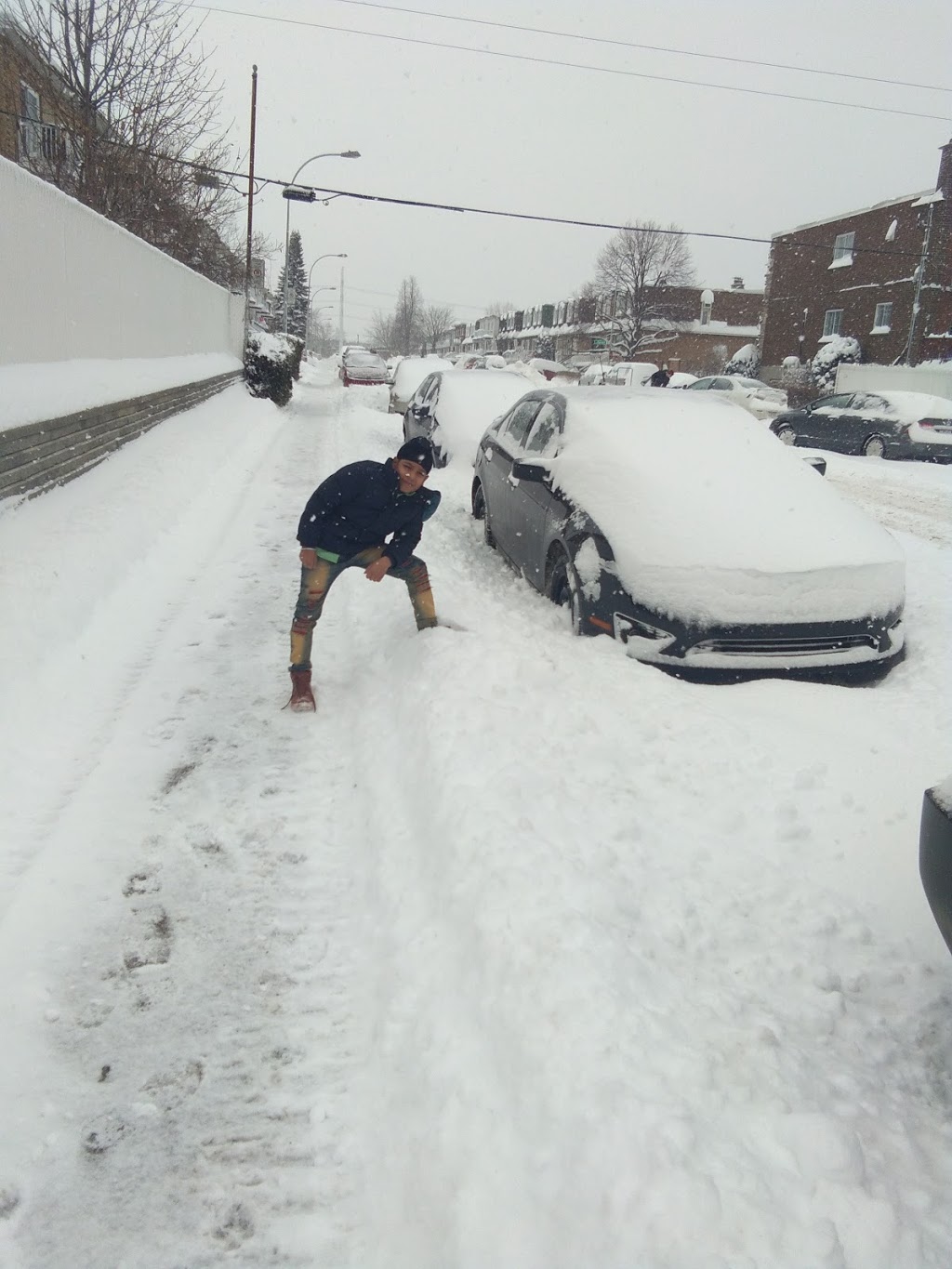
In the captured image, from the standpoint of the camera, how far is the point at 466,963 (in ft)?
8.46

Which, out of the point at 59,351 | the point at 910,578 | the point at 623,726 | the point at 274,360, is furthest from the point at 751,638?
the point at 274,360

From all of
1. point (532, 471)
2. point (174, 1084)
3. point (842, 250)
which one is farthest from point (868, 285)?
point (174, 1084)

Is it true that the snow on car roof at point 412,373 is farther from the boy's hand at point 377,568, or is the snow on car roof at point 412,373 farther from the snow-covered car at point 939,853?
the snow-covered car at point 939,853

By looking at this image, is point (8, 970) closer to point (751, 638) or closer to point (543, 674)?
point (543, 674)

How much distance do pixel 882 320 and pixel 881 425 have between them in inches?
807

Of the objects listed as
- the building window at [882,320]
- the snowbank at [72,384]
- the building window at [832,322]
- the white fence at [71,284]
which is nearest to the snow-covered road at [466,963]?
the snowbank at [72,384]

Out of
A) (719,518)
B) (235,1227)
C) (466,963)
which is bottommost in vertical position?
(235,1227)

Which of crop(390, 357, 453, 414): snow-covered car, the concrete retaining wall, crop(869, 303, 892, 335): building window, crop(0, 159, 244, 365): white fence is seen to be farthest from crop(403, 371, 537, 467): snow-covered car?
crop(869, 303, 892, 335): building window

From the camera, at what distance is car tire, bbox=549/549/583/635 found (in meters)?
4.98

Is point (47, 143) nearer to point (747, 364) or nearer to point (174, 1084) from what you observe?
point (174, 1084)

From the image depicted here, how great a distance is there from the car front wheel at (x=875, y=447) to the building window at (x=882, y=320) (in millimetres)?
19354

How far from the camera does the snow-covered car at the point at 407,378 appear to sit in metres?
17.7

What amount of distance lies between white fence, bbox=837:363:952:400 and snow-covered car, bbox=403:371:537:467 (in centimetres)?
1691

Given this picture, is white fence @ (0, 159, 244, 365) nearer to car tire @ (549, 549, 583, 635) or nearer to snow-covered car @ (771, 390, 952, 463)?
car tire @ (549, 549, 583, 635)
